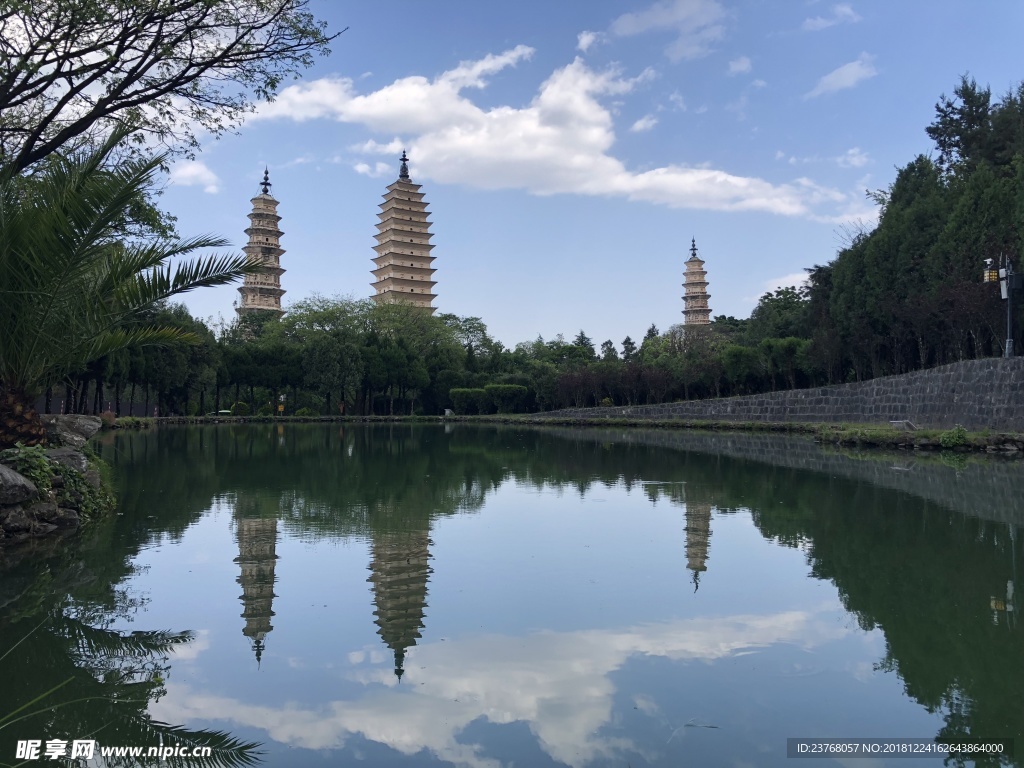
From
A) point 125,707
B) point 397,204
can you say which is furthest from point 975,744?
point 397,204

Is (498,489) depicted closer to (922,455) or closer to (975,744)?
(975,744)

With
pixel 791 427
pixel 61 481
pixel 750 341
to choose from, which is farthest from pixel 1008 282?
pixel 750 341

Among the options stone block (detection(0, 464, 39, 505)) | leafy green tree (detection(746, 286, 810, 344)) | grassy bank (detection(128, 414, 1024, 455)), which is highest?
leafy green tree (detection(746, 286, 810, 344))

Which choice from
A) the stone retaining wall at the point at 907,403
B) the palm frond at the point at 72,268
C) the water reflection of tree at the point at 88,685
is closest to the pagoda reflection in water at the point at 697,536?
the water reflection of tree at the point at 88,685

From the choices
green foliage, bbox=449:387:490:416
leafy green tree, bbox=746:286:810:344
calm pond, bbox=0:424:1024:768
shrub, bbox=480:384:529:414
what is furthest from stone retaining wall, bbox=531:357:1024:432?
green foliage, bbox=449:387:490:416

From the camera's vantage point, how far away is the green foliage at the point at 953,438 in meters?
17.3

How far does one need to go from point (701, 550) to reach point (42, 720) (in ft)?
15.5

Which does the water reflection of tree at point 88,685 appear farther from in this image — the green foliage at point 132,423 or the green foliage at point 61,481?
the green foliage at point 132,423

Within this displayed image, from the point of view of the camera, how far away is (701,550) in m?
6.53

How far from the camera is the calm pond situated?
316 centimetres

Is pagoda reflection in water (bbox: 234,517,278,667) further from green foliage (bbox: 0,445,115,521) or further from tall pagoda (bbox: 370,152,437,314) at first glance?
tall pagoda (bbox: 370,152,437,314)

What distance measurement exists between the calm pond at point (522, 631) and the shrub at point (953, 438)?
9.14 m

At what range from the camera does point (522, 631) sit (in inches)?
173

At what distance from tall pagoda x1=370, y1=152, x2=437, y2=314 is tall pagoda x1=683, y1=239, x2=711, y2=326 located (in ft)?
80.3
